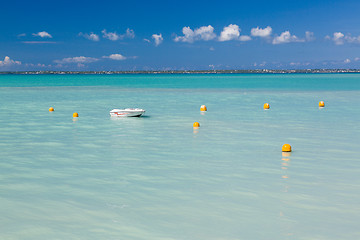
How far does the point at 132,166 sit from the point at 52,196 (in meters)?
3.36

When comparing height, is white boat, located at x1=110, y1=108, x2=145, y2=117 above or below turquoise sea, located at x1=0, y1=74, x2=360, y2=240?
above

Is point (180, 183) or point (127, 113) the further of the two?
point (127, 113)

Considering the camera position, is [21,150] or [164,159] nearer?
[164,159]

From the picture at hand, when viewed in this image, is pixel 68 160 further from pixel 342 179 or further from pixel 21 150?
pixel 342 179

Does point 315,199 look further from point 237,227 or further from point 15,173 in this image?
point 15,173

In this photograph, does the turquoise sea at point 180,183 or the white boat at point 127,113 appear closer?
the turquoise sea at point 180,183

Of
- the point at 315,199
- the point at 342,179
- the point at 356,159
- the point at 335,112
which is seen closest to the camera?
the point at 315,199

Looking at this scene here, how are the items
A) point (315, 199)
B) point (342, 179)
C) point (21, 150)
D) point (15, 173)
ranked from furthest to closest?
point (21, 150), point (15, 173), point (342, 179), point (315, 199)

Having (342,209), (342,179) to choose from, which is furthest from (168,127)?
(342,209)

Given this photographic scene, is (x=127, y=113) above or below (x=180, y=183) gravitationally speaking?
above

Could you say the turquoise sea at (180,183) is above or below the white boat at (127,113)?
below

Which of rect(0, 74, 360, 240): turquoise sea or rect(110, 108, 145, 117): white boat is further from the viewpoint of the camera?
rect(110, 108, 145, 117): white boat

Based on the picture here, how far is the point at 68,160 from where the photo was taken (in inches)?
567

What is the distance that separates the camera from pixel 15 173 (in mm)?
12680
